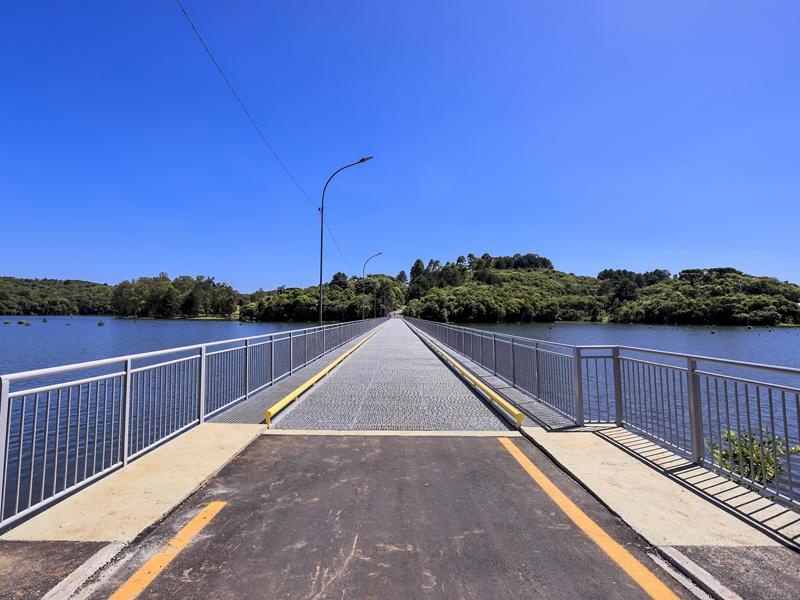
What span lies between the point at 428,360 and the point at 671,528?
1315cm

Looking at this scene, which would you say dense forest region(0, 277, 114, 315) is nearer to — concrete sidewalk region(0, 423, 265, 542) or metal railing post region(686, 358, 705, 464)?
concrete sidewalk region(0, 423, 265, 542)

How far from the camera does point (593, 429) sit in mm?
6488

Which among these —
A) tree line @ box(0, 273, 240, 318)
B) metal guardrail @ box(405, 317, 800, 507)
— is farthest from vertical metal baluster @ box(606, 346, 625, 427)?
tree line @ box(0, 273, 240, 318)

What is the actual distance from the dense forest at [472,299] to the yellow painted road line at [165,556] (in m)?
64.9

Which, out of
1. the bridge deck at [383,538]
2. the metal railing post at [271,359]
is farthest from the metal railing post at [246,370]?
the bridge deck at [383,538]

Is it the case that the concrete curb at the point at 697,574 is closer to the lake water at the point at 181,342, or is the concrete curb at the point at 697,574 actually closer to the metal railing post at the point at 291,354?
the metal railing post at the point at 291,354

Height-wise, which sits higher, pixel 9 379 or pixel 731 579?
pixel 9 379

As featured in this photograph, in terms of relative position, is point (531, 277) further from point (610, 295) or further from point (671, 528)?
point (671, 528)

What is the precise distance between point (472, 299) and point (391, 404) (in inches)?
4643

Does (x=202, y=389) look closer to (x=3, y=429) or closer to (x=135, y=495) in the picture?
(x=135, y=495)

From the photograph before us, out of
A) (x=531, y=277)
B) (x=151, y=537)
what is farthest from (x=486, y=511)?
(x=531, y=277)

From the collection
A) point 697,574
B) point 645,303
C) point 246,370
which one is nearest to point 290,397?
point 246,370

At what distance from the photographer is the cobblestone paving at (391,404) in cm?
700

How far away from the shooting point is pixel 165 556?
10.2ft
